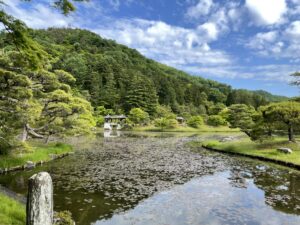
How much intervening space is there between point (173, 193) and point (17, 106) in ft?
36.9

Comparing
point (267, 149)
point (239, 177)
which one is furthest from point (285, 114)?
point (239, 177)

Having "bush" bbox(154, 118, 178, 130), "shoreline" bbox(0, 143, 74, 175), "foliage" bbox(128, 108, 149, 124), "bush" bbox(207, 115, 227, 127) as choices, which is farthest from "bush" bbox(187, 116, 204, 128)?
"shoreline" bbox(0, 143, 74, 175)

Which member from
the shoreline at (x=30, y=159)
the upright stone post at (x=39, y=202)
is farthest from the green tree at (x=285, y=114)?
the upright stone post at (x=39, y=202)

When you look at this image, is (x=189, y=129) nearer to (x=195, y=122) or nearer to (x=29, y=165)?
(x=195, y=122)

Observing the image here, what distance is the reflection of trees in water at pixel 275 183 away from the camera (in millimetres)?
13727

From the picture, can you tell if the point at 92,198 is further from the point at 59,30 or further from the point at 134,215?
the point at 59,30

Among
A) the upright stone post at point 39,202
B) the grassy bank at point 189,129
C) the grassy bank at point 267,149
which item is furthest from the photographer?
the grassy bank at point 189,129

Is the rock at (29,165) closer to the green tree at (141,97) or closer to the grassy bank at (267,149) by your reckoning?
the grassy bank at (267,149)

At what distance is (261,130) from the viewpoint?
28.3 meters

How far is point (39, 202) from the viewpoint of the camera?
5.27 m

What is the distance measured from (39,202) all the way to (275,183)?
51.8 ft

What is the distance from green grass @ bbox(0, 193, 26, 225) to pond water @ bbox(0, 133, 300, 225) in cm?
231

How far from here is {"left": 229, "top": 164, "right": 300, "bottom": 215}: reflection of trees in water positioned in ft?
45.0

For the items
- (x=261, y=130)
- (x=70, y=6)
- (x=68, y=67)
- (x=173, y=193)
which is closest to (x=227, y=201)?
(x=173, y=193)
